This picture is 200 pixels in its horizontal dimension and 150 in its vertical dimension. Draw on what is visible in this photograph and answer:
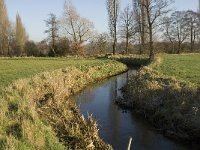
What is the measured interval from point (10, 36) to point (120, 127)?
54.1m

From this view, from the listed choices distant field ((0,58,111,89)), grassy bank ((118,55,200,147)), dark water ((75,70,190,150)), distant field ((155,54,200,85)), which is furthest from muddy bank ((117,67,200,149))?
distant field ((0,58,111,89))

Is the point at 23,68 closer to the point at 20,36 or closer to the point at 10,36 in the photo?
the point at 10,36

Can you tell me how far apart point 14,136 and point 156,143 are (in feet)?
17.8

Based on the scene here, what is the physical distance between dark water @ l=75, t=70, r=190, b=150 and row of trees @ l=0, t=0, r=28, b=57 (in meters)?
42.0

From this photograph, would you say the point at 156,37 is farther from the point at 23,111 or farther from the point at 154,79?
the point at 23,111

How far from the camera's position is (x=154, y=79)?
1820 centimetres

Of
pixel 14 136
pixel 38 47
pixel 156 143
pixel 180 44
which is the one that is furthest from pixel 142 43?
pixel 14 136

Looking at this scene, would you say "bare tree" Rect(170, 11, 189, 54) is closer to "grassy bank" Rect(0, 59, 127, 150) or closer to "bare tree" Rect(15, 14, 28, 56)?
"bare tree" Rect(15, 14, 28, 56)

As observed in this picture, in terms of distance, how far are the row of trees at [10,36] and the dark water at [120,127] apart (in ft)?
138

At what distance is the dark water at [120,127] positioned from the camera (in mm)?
11523

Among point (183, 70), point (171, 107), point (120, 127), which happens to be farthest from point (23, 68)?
point (171, 107)

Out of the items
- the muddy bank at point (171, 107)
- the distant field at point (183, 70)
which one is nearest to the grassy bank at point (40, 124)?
the muddy bank at point (171, 107)

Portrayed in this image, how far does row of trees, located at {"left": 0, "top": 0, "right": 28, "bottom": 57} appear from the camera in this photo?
58375mm

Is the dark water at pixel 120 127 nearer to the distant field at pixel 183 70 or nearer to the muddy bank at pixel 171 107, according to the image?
the muddy bank at pixel 171 107
